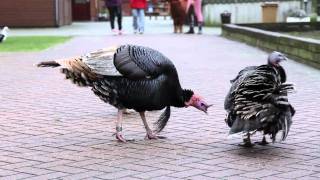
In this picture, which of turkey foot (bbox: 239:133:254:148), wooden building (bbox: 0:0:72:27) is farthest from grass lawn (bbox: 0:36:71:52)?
turkey foot (bbox: 239:133:254:148)

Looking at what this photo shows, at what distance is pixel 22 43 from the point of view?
20.5 m

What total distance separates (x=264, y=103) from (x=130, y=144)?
136cm

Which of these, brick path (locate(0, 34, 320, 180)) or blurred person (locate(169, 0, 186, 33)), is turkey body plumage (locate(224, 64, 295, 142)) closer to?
brick path (locate(0, 34, 320, 180))

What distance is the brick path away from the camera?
5215mm

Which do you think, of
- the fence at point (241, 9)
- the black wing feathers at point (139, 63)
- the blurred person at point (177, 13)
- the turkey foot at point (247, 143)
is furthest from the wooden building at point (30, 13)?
the turkey foot at point (247, 143)

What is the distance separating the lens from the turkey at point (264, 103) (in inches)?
220

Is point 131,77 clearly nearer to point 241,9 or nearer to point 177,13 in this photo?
point 177,13

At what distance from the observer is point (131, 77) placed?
19.3 ft

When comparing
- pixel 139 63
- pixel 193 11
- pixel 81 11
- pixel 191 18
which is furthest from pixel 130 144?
pixel 81 11

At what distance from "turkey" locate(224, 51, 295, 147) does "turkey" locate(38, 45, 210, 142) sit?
1.99ft

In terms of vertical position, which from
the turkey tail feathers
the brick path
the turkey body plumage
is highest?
the turkey body plumage

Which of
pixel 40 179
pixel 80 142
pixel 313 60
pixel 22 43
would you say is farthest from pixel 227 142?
pixel 22 43

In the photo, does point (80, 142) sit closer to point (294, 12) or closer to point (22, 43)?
point (22, 43)

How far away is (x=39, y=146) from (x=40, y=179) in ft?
3.99
